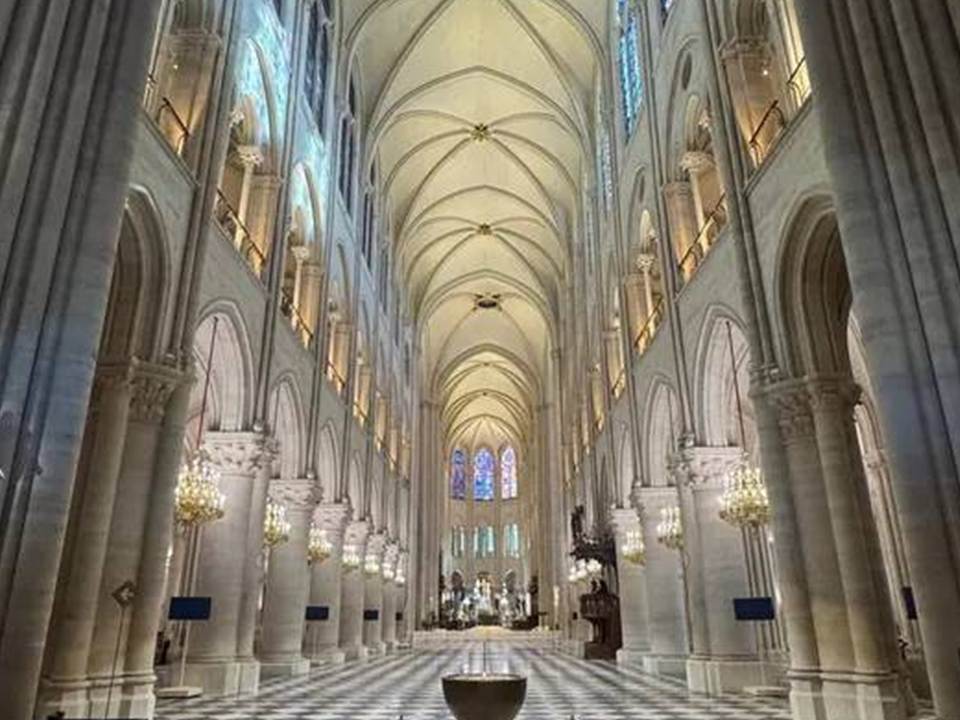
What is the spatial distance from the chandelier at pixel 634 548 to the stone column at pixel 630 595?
32 cm

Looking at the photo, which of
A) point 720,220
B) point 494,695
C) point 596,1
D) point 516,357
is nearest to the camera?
point 494,695

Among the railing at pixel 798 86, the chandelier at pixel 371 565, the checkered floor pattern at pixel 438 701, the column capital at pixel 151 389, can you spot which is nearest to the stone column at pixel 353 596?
the chandelier at pixel 371 565

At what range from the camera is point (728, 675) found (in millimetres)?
11641

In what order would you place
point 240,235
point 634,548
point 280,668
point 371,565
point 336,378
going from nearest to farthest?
point 240,235 < point 280,668 < point 634,548 < point 336,378 < point 371,565

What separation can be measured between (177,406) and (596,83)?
18100 mm

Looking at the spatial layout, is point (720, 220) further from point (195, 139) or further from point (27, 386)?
point (27, 386)

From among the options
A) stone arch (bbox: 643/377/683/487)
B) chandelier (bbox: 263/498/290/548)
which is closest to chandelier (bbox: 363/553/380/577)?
chandelier (bbox: 263/498/290/548)

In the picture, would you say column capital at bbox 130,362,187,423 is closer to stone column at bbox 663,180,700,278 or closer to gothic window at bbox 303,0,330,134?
stone column at bbox 663,180,700,278

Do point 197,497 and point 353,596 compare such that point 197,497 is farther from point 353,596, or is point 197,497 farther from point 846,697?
point 353,596

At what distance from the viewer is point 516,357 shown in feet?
151

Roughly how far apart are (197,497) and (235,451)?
1.62 meters

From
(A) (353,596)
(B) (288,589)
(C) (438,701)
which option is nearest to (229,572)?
(B) (288,589)

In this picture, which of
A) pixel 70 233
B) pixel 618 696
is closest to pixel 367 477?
pixel 618 696

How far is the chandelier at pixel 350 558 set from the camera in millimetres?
21250
